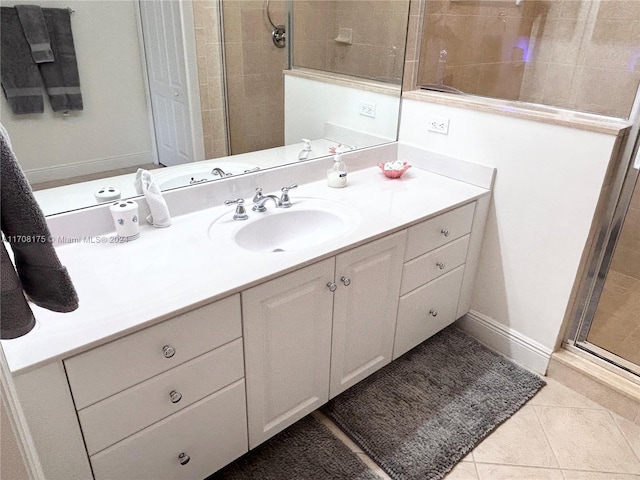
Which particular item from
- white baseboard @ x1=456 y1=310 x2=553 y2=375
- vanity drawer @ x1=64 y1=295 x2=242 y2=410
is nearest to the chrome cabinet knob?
vanity drawer @ x1=64 y1=295 x2=242 y2=410

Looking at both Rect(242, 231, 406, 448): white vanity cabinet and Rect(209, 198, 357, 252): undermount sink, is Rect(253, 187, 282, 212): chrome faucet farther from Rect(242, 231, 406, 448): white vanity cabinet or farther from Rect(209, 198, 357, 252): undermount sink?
Rect(242, 231, 406, 448): white vanity cabinet

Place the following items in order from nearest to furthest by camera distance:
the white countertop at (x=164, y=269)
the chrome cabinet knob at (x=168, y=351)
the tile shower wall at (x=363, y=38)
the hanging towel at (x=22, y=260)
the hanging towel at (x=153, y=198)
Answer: the hanging towel at (x=22, y=260) < the white countertop at (x=164, y=269) < the chrome cabinet knob at (x=168, y=351) < the hanging towel at (x=153, y=198) < the tile shower wall at (x=363, y=38)

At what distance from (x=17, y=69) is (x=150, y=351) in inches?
30.4

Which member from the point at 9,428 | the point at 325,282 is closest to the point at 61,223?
the point at 325,282

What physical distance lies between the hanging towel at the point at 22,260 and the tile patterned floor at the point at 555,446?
125cm

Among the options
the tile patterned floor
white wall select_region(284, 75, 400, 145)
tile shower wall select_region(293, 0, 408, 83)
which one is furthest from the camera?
tile shower wall select_region(293, 0, 408, 83)

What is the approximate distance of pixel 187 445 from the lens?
1.28 m

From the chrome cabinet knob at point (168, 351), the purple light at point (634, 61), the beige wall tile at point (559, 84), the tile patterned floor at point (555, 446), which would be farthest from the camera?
the beige wall tile at point (559, 84)

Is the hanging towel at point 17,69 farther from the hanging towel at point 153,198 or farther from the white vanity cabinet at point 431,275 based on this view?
the white vanity cabinet at point 431,275

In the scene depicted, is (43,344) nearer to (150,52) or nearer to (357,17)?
(150,52)

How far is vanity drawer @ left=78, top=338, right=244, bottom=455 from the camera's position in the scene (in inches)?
42.6

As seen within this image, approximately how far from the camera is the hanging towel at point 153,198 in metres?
1.47

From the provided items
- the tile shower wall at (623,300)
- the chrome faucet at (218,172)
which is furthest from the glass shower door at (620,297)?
the chrome faucet at (218,172)

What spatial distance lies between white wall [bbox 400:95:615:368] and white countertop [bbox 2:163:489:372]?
10.5 inches
